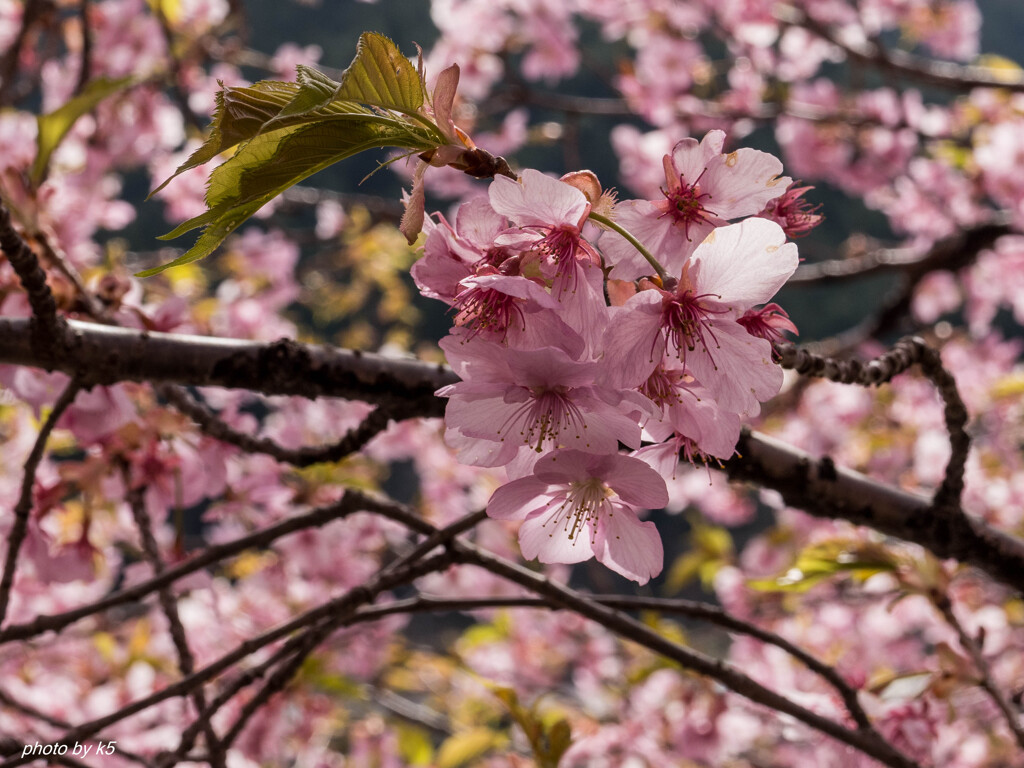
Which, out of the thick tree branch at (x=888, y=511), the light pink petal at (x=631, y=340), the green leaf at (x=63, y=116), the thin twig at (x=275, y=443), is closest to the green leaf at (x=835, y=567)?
the thick tree branch at (x=888, y=511)

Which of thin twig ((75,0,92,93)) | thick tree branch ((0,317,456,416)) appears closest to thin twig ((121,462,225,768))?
thick tree branch ((0,317,456,416))

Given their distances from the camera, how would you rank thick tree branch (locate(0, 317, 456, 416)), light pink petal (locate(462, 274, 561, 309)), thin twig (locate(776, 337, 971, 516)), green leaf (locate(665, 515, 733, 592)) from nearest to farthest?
light pink petal (locate(462, 274, 561, 309)), thin twig (locate(776, 337, 971, 516)), thick tree branch (locate(0, 317, 456, 416)), green leaf (locate(665, 515, 733, 592))

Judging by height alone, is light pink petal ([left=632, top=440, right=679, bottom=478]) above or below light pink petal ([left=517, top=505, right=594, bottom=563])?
above

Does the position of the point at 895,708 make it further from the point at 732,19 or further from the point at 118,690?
the point at 732,19

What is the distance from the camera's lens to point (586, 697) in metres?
3.90

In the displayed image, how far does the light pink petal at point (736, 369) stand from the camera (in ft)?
1.56

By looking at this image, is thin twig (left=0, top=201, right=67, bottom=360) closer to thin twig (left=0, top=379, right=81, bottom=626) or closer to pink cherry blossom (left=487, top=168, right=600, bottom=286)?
thin twig (left=0, top=379, right=81, bottom=626)

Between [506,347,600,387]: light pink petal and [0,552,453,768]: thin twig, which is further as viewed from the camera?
[0,552,453,768]: thin twig

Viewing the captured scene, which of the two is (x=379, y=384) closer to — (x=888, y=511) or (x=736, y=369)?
(x=736, y=369)

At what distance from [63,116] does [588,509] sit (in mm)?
741

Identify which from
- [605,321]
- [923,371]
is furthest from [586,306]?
[923,371]

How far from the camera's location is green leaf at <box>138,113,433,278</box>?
436 millimetres

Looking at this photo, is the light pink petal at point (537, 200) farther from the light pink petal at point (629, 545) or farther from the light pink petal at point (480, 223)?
the light pink petal at point (629, 545)

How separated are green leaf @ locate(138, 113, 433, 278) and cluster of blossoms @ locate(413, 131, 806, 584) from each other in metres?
0.07
